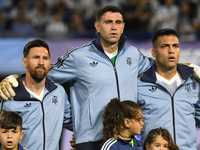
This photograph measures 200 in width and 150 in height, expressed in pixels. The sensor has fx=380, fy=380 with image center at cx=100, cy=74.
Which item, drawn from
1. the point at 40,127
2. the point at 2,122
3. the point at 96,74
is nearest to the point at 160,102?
the point at 96,74

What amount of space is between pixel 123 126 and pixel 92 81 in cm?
67

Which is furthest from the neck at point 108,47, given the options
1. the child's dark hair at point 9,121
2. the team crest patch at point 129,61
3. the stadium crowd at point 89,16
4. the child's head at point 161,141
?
the stadium crowd at point 89,16

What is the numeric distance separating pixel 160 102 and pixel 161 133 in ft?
1.31

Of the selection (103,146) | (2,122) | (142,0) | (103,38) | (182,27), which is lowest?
(103,146)

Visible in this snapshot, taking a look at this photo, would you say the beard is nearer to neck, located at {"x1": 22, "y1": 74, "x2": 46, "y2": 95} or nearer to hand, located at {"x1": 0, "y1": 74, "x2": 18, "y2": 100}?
neck, located at {"x1": 22, "y1": 74, "x2": 46, "y2": 95}

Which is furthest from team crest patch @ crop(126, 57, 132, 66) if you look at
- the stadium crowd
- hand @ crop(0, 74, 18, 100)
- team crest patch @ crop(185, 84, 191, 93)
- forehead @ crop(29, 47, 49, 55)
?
the stadium crowd

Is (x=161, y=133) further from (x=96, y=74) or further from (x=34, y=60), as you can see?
(x=34, y=60)

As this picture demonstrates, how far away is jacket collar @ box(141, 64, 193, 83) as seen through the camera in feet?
15.2

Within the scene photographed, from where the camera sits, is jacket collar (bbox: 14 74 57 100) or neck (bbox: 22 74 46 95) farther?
neck (bbox: 22 74 46 95)

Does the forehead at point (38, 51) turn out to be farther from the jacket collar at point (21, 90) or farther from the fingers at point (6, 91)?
the fingers at point (6, 91)

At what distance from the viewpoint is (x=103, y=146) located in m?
3.97

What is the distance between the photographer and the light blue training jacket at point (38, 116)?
13.6 ft

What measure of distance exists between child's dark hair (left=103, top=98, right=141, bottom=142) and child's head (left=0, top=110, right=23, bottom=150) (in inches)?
37.3

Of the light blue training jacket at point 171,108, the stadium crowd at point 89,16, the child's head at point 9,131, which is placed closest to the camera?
the child's head at point 9,131
